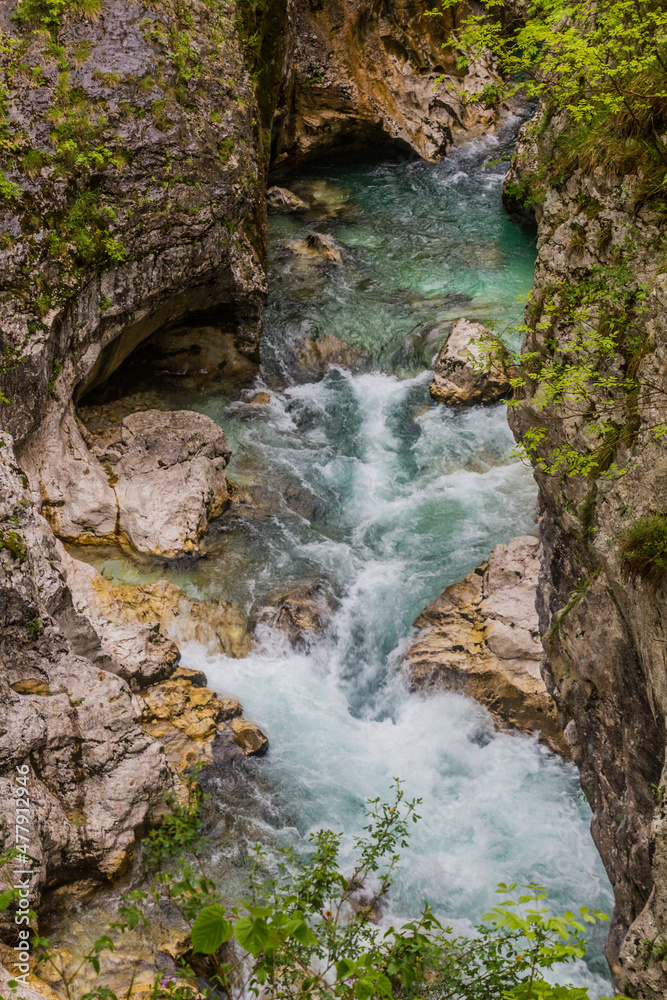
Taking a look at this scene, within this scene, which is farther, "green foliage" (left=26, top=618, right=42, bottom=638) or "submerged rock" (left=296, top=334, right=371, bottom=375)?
"submerged rock" (left=296, top=334, right=371, bottom=375)

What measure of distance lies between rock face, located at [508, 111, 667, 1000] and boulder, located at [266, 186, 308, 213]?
36.7 feet

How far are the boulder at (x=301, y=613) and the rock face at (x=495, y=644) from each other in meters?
1.12

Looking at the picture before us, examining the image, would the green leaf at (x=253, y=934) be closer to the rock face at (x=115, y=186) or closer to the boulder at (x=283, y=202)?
the rock face at (x=115, y=186)

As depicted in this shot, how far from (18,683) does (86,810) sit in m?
1.14

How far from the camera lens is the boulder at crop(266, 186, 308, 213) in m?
16.1

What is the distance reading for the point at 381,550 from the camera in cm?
980

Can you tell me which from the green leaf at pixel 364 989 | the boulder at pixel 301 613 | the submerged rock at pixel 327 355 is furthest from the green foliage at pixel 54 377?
the green leaf at pixel 364 989

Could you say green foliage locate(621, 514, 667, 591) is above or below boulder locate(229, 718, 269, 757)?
above

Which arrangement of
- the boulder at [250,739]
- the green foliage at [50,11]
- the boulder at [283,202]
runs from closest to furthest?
the boulder at [250,739], the green foliage at [50,11], the boulder at [283,202]

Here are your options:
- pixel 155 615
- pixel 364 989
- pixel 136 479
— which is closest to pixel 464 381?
pixel 136 479

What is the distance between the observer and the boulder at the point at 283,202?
1609 centimetres

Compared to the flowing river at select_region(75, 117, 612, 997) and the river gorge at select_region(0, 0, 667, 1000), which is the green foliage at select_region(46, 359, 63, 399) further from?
the flowing river at select_region(75, 117, 612, 997)

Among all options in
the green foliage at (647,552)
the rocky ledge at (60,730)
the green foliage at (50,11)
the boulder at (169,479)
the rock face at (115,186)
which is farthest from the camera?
the boulder at (169,479)

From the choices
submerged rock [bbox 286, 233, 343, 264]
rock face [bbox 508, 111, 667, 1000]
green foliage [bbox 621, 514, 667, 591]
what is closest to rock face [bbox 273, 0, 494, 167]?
submerged rock [bbox 286, 233, 343, 264]
